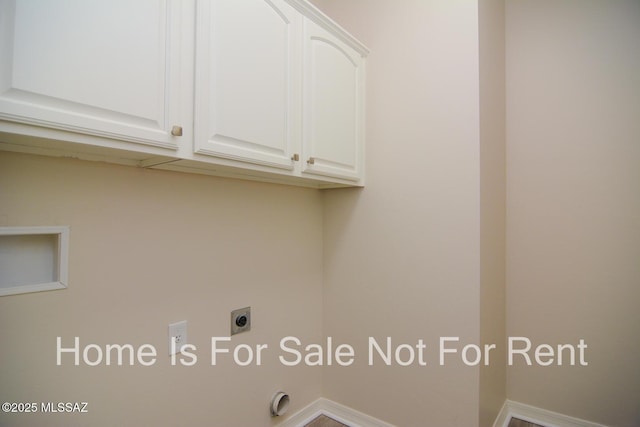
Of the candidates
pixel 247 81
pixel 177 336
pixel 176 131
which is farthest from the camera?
pixel 177 336

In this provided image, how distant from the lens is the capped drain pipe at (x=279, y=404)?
162 centimetres

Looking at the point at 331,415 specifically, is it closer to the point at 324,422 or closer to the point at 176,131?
the point at 324,422

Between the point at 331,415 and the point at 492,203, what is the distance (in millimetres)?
1468

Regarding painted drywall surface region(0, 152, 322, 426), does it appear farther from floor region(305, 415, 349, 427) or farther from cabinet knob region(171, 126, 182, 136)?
cabinet knob region(171, 126, 182, 136)

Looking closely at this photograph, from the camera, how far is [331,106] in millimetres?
1534

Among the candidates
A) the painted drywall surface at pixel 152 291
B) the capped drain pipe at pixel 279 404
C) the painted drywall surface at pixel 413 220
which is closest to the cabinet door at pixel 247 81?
the painted drywall surface at pixel 152 291

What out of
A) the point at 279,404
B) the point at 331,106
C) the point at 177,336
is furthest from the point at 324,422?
the point at 331,106

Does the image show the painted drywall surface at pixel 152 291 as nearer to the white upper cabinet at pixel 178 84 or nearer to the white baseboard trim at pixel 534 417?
the white upper cabinet at pixel 178 84

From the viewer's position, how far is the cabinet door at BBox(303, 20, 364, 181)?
4.64 ft

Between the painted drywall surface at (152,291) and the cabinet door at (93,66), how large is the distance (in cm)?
29

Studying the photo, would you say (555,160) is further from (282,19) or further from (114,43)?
(114,43)

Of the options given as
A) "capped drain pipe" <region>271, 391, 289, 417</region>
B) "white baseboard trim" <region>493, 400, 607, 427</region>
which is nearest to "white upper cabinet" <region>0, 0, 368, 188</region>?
"capped drain pipe" <region>271, 391, 289, 417</region>

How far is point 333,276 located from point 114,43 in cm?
148

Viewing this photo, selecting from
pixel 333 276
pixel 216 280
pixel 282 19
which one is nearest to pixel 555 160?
pixel 333 276
